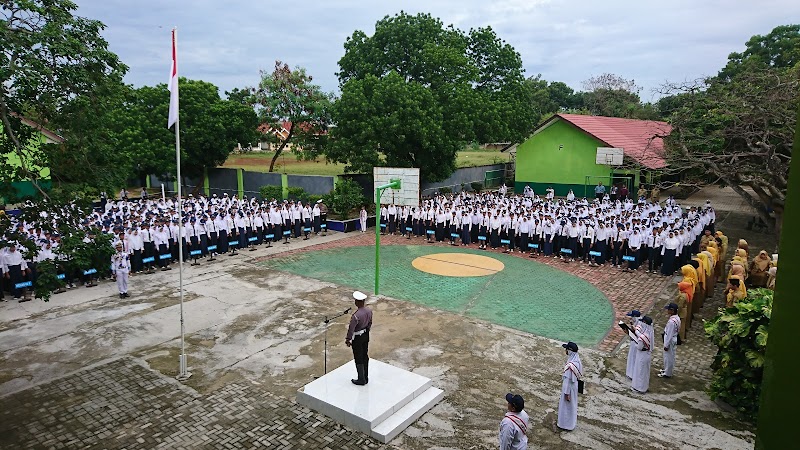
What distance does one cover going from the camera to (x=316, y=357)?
31.4 feet

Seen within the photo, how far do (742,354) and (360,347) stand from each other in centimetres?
566

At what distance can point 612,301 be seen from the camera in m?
13.0

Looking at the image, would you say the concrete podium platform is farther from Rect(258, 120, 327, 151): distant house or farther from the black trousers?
Rect(258, 120, 327, 151): distant house

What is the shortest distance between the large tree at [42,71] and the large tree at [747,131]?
1608 cm

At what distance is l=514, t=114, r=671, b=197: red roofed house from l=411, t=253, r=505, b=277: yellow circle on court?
44.9 ft

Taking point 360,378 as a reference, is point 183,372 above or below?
below

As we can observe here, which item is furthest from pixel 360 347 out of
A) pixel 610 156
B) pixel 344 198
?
pixel 610 156

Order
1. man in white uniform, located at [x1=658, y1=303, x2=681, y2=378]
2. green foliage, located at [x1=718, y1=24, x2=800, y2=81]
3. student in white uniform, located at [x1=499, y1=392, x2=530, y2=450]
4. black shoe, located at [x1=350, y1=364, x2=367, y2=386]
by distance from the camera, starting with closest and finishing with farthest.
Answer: student in white uniform, located at [x1=499, y1=392, x2=530, y2=450]
black shoe, located at [x1=350, y1=364, x2=367, y2=386]
man in white uniform, located at [x1=658, y1=303, x2=681, y2=378]
green foliage, located at [x1=718, y1=24, x2=800, y2=81]

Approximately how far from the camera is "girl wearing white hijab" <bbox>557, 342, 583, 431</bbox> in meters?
7.20

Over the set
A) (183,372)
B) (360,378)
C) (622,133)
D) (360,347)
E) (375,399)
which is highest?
(622,133)

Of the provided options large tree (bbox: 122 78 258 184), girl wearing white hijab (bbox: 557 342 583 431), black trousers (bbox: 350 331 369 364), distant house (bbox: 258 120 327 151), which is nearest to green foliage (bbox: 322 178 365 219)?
distant house (bbox: 258 120 327 151)

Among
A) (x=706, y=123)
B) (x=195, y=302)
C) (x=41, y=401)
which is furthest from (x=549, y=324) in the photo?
(x=706, y=123)

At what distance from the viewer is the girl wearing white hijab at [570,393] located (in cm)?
720

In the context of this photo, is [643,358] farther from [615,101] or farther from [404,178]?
[615,101]
